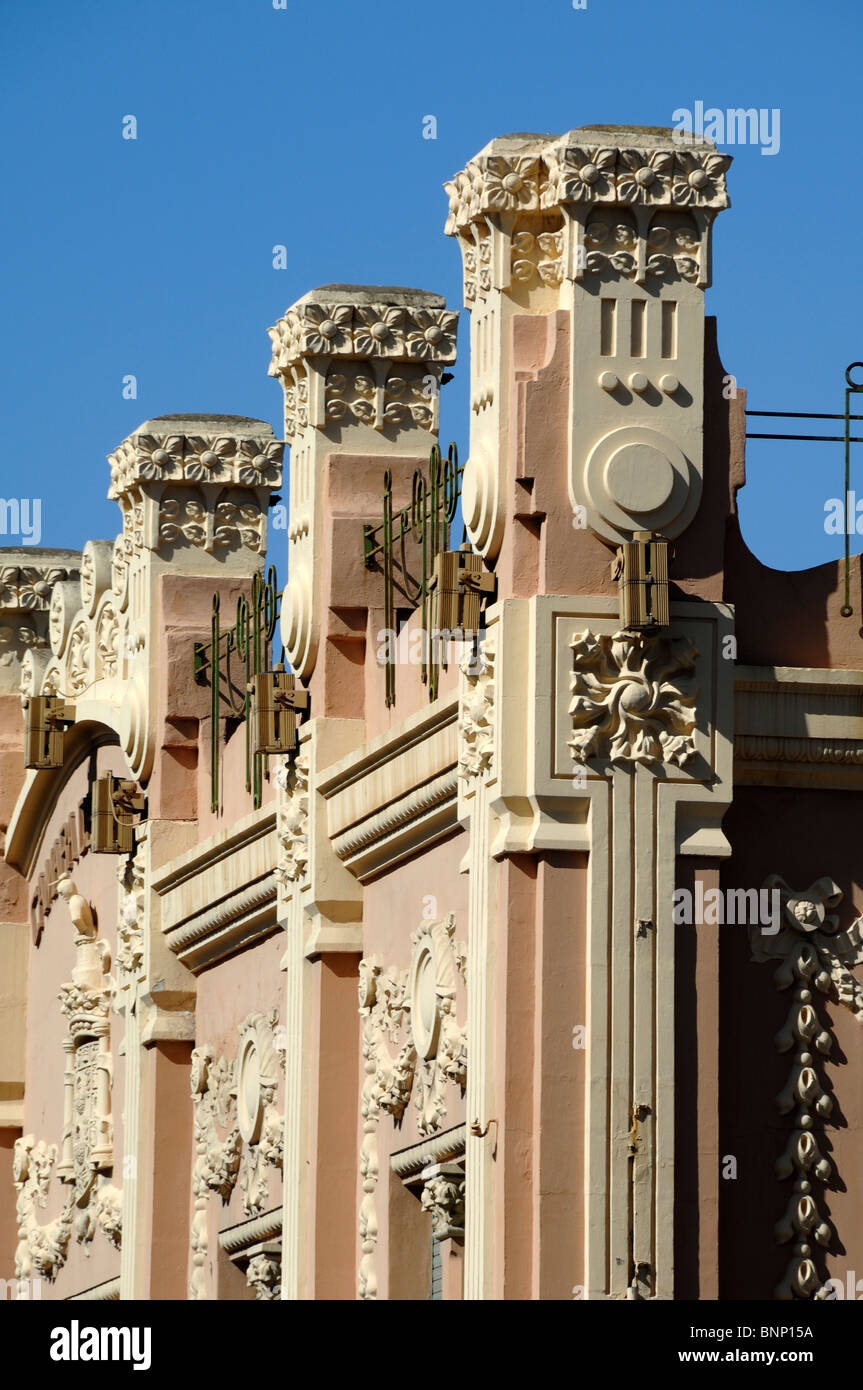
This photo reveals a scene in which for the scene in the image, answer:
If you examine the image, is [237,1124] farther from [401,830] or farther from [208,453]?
[208,453]

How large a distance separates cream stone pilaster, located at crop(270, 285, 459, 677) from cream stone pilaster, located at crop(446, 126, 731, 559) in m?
3.61

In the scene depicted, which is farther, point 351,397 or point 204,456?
point 204,456

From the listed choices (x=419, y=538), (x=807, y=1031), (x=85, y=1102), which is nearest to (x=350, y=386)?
(x=419, y=538)

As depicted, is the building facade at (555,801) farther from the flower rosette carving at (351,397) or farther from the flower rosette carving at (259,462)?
the flower rosette carving at (259,462)

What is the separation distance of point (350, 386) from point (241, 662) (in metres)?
3.39

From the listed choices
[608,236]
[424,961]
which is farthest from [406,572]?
[608,236]

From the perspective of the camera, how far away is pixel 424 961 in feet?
64.5

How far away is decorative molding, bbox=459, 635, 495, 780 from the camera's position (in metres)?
17.4

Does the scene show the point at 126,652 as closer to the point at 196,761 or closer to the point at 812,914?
the point at 196,761

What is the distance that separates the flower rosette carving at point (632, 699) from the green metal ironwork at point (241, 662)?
5443 millimetres

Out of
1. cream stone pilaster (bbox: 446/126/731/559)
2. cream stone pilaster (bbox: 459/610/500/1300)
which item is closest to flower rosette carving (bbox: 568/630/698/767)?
cream stone pilaster (bbox: 459/610/500/1300)

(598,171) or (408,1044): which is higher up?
(598,171)

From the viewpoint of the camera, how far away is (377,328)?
843 inches

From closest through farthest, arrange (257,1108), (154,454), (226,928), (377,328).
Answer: (377,328)
(257,1108)
(226,928)
(154,454)
